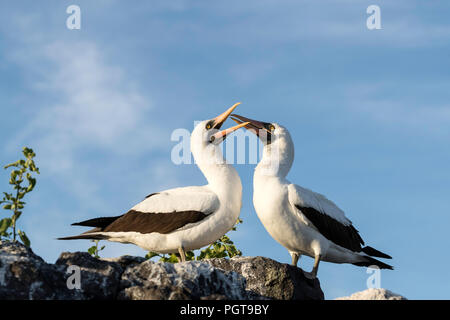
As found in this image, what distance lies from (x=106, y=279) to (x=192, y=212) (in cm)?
318

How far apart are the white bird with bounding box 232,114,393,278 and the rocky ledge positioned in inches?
81.1

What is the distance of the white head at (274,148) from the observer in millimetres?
11055

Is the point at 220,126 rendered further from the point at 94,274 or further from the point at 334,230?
the point at 94,274

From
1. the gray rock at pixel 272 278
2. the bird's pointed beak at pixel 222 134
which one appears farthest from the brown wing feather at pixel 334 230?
the bird's pointed beak at pixel 222 134

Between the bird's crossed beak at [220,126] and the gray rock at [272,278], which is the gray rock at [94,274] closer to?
the gray rock at [272,278]

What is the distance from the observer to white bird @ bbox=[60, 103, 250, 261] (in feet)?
34.5

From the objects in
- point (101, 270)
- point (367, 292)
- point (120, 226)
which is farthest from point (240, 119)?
point (101, 270)

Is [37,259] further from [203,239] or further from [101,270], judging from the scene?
[203,239]

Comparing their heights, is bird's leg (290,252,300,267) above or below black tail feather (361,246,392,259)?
below

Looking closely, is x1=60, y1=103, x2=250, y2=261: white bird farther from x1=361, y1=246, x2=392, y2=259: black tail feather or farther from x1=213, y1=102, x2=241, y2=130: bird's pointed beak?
x1=361, y1=246, x2=392, y2=259: black tail feather

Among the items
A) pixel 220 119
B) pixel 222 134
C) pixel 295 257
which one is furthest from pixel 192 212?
pixel 295 257

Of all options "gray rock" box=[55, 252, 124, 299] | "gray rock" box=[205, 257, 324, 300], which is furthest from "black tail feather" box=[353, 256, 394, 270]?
"gray rock" box=[55, 252, 124, 299]

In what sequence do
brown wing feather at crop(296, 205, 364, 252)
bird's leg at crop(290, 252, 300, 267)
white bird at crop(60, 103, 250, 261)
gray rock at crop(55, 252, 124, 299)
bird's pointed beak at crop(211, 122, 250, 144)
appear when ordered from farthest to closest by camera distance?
bird's leg at crop(290, 252, 300, 267) → bird's pointed beak at crop(211, 122, 250, 144) → brown wing feather at crop(296, 205, 364, 252) → white bird at crop(60, 103, 250, 261) → gray rock at crop(55, 252, 124, 299)

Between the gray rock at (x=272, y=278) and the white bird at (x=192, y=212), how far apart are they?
0.79 m
